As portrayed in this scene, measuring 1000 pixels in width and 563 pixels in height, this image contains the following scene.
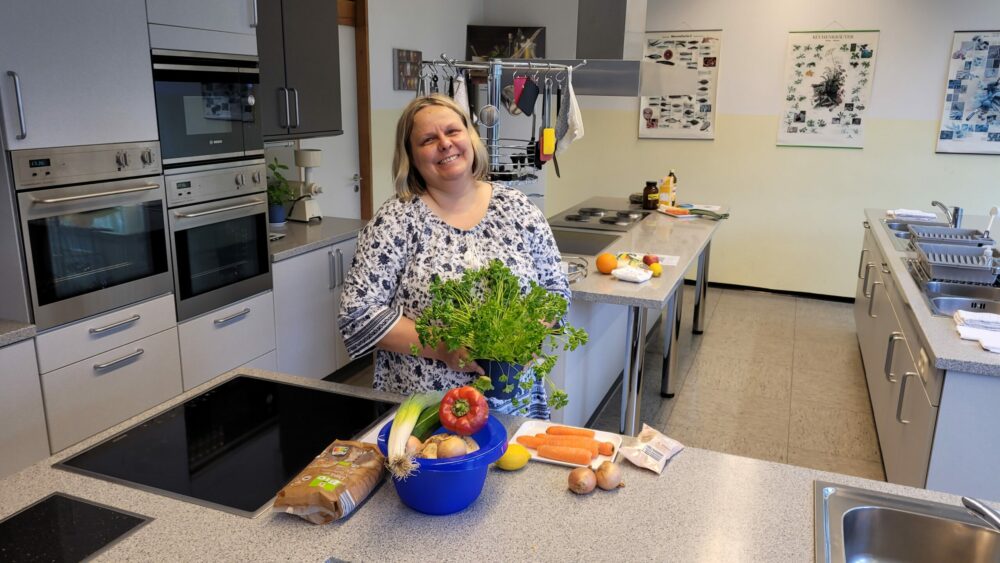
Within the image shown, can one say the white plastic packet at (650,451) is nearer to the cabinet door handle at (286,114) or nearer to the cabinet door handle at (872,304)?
the cabinet door handle at (286,114)

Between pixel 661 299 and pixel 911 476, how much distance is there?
102cm

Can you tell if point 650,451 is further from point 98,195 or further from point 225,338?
point 225,338

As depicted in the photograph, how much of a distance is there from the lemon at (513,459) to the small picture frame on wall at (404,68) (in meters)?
3.96

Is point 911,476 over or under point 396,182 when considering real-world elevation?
under

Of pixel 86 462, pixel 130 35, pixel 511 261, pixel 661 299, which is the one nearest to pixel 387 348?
pixel 511 261

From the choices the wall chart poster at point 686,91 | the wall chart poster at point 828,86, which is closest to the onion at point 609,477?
the wall chart poster at point 686,91

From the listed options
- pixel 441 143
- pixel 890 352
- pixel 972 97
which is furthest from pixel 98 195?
pixel 972 97

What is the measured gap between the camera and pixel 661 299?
270cm

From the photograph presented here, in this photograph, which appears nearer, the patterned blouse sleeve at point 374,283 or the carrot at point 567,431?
the carrot at point 567,431

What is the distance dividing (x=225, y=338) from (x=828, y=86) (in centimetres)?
481

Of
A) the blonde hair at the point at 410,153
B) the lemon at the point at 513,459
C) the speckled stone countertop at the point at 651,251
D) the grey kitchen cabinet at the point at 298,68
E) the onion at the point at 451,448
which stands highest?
the grey kitchen cabinet at the point at 298,68

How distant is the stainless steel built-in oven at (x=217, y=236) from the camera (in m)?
2.86

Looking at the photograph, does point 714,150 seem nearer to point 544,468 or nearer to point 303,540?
point 544,468

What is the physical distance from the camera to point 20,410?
2.27 meters
